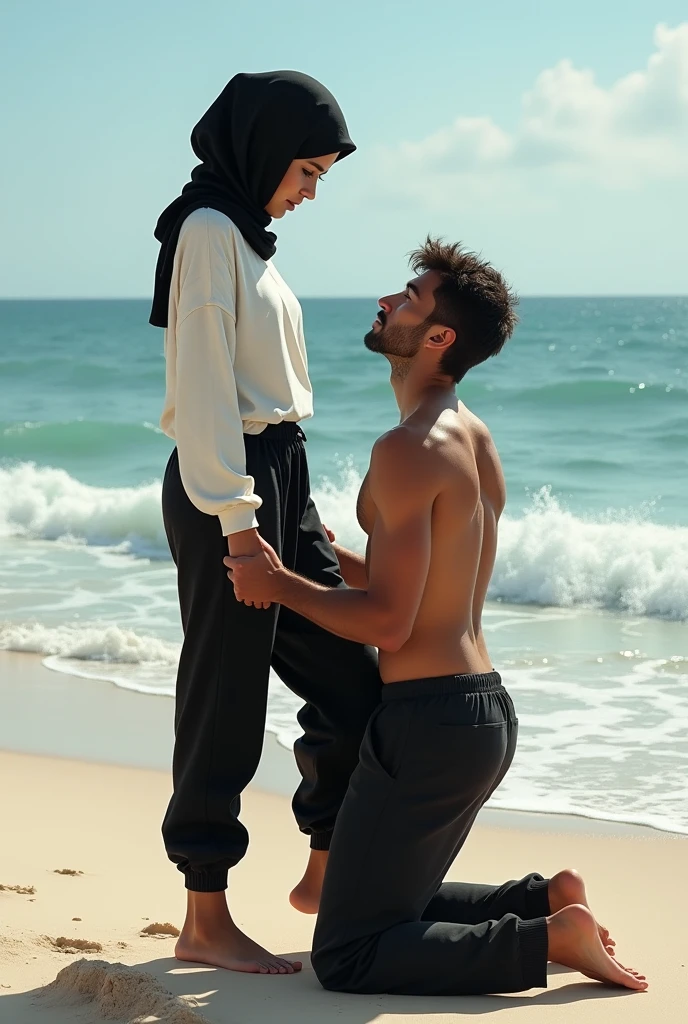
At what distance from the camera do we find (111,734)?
223 inches

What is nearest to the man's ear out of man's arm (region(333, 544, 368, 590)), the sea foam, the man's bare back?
the man's bare back

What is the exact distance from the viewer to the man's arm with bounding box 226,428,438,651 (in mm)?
2844

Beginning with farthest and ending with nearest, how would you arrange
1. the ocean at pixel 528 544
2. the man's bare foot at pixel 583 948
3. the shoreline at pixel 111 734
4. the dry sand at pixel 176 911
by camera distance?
the ocean at pixel 528 544 → the shoreline at pixel 111 734 → the man's bare foot at pixel 583 948 → the dry sand at pixel 176 911

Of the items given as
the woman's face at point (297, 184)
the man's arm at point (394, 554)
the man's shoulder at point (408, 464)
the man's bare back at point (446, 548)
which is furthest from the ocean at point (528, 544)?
the woman's face at point (297, 184)

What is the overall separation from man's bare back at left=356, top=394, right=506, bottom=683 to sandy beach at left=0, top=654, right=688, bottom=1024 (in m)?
0.74

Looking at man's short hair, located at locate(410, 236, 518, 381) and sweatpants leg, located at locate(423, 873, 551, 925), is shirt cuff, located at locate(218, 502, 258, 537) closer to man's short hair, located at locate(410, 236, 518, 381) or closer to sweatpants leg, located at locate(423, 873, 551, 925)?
man's short hair, located at locate(410, 236, 518, 381)

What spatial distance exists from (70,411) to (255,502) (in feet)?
78.9

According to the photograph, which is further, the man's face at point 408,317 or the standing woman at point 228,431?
the man's face at point 408,317

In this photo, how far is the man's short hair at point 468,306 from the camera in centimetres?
304

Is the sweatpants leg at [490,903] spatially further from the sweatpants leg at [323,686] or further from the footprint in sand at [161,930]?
the footprint in sand at [161,930]

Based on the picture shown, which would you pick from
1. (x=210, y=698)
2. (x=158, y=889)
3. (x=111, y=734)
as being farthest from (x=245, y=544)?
(x=111, y=734)

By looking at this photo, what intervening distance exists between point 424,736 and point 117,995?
85cm

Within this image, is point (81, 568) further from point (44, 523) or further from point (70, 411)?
point (70, 411)

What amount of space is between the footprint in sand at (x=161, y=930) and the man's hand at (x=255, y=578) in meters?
1.03
